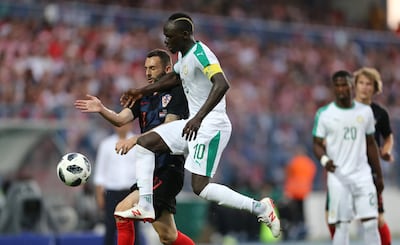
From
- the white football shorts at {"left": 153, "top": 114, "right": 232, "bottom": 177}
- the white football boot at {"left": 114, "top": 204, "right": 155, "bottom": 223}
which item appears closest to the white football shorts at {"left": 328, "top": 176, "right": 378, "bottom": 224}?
the white football shorts at {"left": 153, "top": 114, "right": 232, "bottom": 177}

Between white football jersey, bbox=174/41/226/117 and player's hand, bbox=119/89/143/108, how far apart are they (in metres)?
0.52

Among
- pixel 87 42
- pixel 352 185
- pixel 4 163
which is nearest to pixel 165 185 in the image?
pixel 352 185

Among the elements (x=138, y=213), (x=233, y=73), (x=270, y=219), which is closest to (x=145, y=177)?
(x=138, y=213)

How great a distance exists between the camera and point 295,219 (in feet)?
68.8

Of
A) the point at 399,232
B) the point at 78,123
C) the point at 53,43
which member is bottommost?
the point at 399,232

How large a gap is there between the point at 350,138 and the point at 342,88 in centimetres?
58

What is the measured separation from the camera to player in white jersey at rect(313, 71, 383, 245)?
35.4 feet

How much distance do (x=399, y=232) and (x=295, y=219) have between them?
3730mm

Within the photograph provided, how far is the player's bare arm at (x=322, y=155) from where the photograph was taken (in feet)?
35.4

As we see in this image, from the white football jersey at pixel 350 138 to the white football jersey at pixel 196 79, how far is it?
2295 millimetres

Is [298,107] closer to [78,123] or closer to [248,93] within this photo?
[248,93]

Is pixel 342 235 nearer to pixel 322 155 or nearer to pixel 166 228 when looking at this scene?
pixel 322 155

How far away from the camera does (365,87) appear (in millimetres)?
11281

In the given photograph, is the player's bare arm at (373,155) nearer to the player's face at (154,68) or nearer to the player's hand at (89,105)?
the player's face at (154,68)
